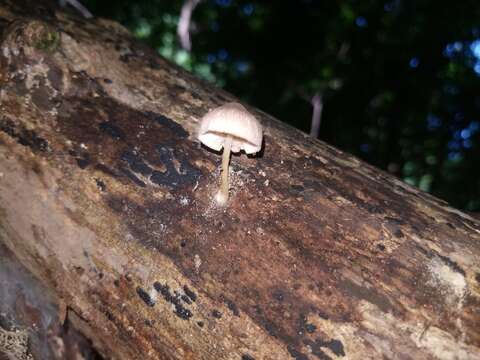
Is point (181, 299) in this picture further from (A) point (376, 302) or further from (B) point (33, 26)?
(B) point (33, 26)

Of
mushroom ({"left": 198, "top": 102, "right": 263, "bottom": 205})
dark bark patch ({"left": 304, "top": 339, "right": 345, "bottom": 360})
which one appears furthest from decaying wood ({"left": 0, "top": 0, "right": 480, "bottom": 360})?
mushroom ({"left": 198, "top": 102, "right": 263, "bottom": 205})

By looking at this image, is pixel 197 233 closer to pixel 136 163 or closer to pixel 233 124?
pixel 136 163

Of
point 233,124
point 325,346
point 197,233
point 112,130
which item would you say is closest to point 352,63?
point 233,124

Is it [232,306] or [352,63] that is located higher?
[352,63]

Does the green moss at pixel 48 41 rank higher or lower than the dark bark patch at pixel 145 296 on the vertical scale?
higher

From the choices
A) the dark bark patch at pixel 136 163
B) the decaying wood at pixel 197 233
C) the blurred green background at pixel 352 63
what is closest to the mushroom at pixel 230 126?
the decaying wood at pixel 197 233

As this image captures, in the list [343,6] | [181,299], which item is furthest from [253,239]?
[343,6]

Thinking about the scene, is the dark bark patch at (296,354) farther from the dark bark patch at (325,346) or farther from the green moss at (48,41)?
the green moss at (48,41)
